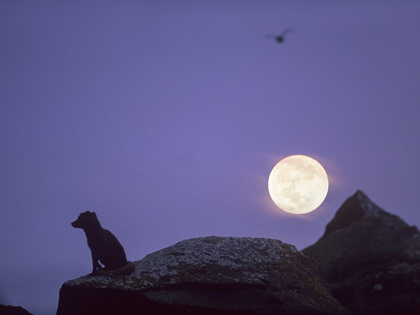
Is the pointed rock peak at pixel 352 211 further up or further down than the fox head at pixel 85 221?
further up

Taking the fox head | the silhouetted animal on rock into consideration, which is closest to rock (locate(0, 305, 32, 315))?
the silhouetted animal on rock

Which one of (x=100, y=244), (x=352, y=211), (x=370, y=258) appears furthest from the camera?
(x=352, y=211)

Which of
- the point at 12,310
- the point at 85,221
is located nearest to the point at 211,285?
the point at 85,221

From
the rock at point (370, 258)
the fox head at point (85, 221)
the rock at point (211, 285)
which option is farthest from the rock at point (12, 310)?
the rock at point (370, 258)

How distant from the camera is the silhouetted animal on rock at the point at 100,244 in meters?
10.4

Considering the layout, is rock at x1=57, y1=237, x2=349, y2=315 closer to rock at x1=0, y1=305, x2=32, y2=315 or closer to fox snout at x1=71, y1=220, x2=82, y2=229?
fox snout at x1=71, y1=220, x2=82, y2=229

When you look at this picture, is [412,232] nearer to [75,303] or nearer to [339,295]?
[339,295]

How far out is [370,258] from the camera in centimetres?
1712

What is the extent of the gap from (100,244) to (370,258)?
11.3m

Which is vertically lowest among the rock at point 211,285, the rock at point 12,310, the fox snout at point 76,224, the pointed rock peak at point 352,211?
the rock at point 12,310

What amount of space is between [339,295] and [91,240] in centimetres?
1007

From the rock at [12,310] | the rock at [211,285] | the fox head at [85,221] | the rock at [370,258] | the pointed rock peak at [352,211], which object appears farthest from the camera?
the pointed rock peak at [352,211]

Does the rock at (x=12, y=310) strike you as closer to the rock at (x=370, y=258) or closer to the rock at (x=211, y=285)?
the rock at (x=211, y=285)

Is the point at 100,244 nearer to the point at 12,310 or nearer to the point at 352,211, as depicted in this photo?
the point at 12,310
